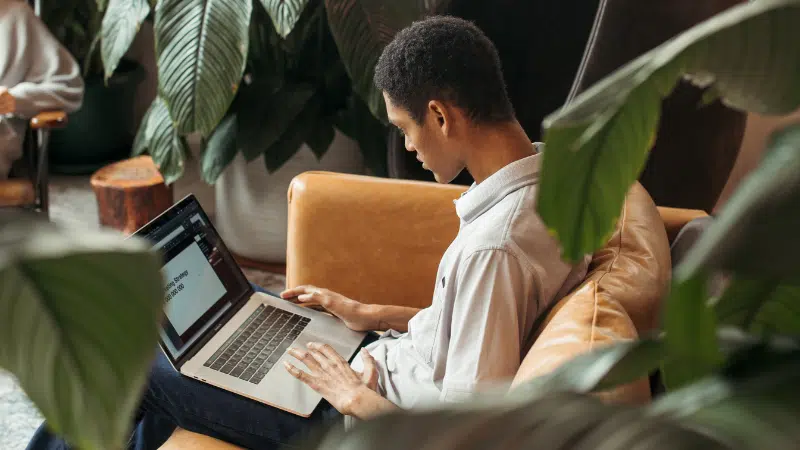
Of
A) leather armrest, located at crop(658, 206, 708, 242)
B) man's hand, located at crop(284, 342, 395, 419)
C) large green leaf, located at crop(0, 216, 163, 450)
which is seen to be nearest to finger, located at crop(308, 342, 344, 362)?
man's hand, located at crop(284, 342, 395, 419)

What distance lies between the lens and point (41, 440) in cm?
Result: 141

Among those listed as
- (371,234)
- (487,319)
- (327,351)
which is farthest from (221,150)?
(487,319)

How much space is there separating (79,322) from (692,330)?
0.24 m

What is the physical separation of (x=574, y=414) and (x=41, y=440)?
1.36 meters

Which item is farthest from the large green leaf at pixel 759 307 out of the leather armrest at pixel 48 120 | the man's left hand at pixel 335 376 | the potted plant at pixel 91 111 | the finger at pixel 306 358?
the potted plant at pixel 91 111

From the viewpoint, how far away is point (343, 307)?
4.98ft

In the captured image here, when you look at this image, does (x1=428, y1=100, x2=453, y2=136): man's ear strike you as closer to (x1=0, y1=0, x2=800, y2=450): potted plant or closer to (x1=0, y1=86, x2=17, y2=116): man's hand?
(x1=0, y1=0, x2=800, y2=450): potted plant

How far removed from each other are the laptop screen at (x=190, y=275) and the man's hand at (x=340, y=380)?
0.21m

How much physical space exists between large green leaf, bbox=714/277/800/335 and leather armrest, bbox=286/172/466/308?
1142 mm

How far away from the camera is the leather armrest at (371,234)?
62.3 inches

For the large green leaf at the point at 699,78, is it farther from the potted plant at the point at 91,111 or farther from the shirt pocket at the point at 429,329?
the potted plant at the point at 91,111

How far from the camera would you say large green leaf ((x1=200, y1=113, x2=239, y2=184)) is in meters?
2.63

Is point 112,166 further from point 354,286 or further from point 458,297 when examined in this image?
point 458,297

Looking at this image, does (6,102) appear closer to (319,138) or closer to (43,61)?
(43,61)
